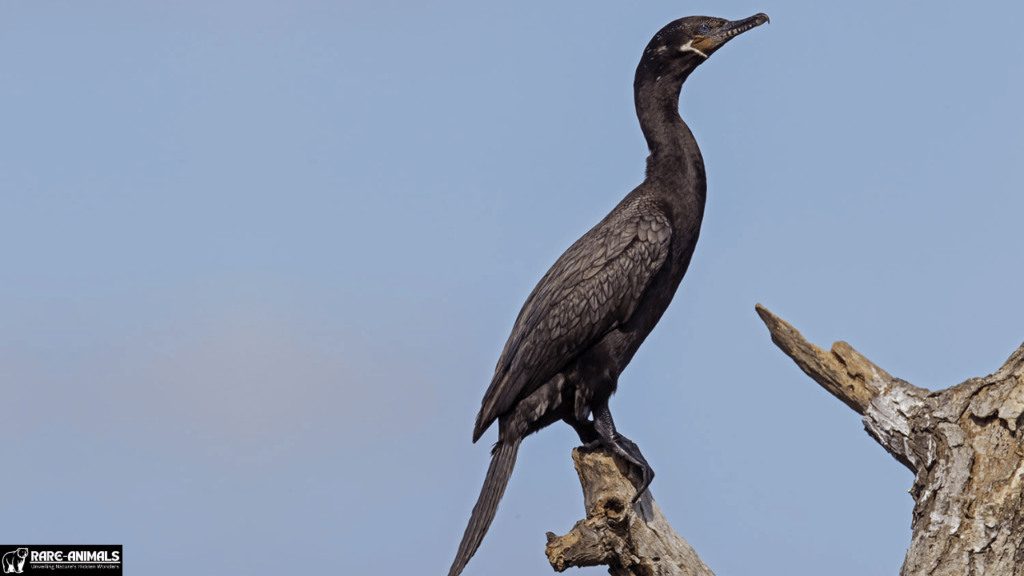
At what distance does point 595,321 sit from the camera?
16.6 ft

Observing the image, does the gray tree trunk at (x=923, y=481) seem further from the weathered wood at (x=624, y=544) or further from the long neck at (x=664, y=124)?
the long neck at (x=664, y=124)

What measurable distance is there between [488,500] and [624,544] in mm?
843

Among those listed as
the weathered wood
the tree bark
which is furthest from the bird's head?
the weathered wood

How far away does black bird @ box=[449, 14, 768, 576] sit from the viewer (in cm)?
507

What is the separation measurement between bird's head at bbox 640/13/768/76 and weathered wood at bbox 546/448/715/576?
9.05 ft

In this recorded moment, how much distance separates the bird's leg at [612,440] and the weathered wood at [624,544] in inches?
10.9

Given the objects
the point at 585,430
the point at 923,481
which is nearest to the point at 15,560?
the point at 585,430

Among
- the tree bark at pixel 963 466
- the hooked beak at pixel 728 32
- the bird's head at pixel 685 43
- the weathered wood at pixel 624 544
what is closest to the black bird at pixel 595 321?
the weathered wood at pixel 624 544

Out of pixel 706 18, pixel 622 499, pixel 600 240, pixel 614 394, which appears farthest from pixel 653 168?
pixel 622 499

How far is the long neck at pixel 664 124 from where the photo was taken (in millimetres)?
5527

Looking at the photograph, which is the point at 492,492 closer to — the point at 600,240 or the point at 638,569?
the point at 638,569

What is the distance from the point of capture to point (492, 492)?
4902mm

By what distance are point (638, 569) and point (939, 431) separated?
5.06ft

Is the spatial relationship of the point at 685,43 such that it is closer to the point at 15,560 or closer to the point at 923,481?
the point at 923,481
